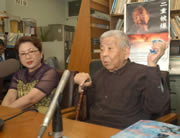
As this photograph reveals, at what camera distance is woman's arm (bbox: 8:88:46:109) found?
4.96 feet

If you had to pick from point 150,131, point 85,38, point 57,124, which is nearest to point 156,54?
point 150,131

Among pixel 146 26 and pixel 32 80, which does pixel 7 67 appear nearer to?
pixel 32 80

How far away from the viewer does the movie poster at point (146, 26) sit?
2.40 meters

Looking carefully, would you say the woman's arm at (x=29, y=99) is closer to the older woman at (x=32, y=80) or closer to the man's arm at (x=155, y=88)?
the older woman at (x=32, y=80)

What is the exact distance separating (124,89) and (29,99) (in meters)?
0.71

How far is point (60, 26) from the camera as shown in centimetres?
439

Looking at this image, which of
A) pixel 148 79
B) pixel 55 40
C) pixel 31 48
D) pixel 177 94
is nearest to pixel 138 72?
pixel 148 79

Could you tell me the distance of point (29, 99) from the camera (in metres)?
1.51

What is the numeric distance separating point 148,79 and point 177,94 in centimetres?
160

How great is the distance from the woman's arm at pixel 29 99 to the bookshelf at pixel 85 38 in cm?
134

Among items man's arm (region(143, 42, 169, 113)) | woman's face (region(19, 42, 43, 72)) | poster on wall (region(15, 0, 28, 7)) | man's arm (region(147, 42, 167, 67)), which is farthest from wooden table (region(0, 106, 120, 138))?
poster on wall (region(15, 0, 28, 7))

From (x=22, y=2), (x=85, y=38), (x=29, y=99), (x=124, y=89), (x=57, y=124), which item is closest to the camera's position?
(x=57, y=124)

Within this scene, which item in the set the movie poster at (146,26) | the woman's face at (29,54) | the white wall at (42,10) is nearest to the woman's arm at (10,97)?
the woman's face at (29,54)

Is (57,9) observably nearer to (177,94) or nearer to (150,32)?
(150,32)
